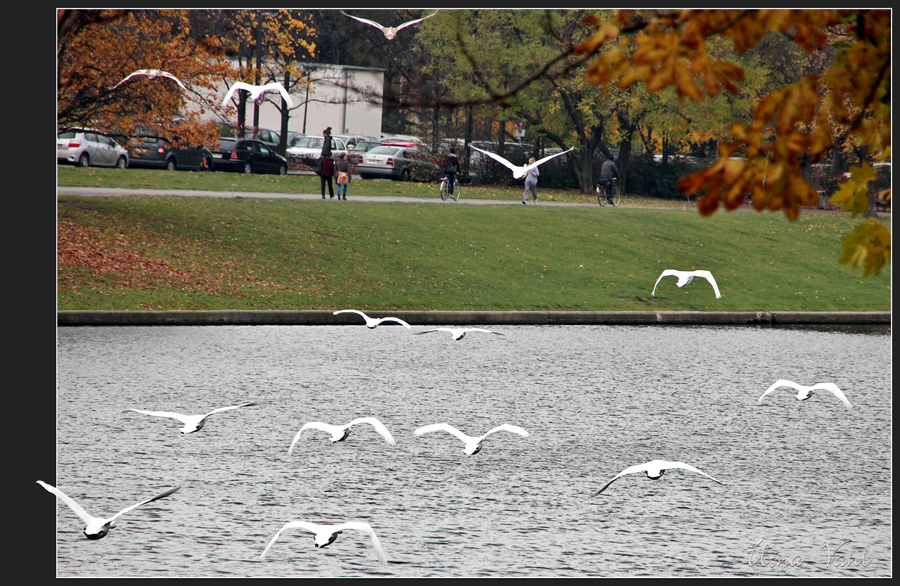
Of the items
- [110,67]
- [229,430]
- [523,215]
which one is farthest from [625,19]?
[523,215]

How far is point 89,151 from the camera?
29828 millimetres

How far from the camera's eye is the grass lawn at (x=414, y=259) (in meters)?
15.0

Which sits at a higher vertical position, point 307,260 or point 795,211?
point 795,211

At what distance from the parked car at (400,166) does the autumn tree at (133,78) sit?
16125mm

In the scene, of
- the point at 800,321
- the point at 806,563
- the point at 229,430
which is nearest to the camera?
the point at 806,563

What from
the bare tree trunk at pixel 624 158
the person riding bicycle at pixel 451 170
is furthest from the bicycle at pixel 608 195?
the bare tree trunk at pixel 624 158

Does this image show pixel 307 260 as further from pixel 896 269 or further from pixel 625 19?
pixel 625 19

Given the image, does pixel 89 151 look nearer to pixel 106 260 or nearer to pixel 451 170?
pixel 451 170

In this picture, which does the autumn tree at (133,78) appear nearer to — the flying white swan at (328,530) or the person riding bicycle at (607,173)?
the person riding bicycle at (607,173)

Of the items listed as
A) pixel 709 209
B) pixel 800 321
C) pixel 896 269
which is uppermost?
pixel 709 209

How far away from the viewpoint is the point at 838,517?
5.16 meters

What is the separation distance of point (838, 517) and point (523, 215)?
59.2 ft

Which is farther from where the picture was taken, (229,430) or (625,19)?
(229,430)

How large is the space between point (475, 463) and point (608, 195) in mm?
23650
